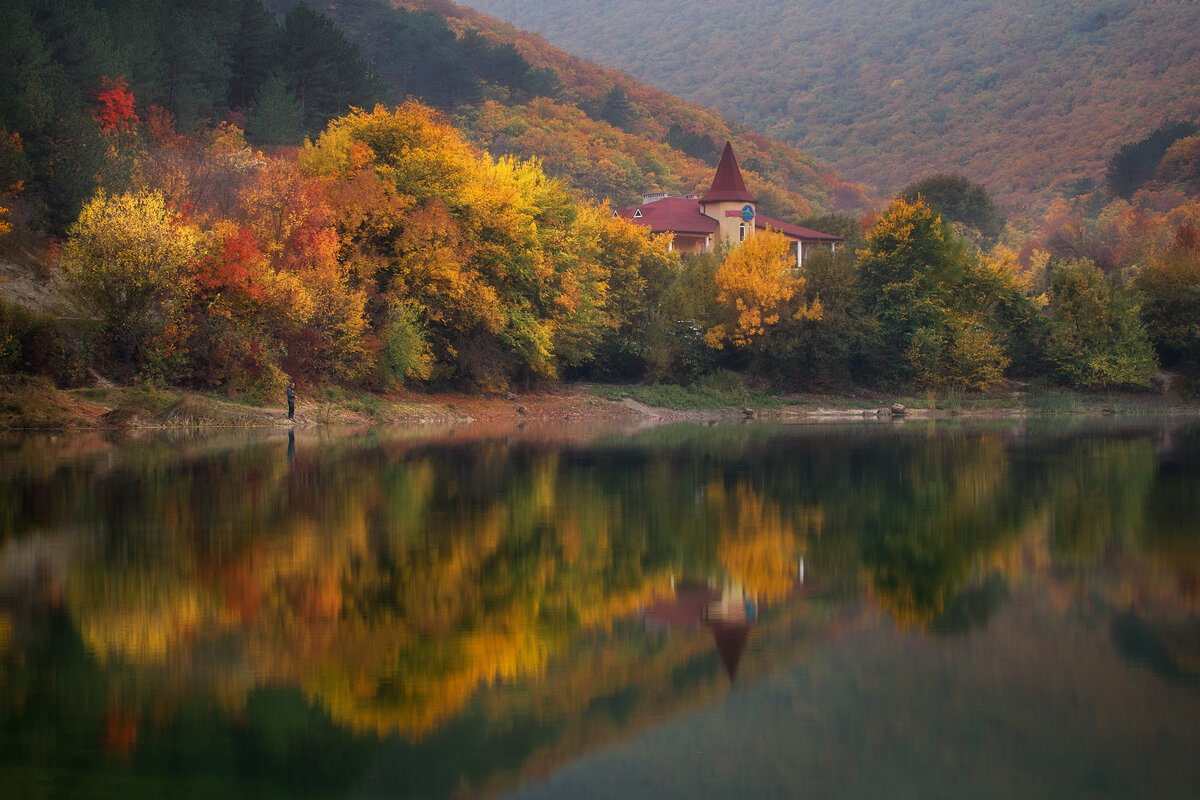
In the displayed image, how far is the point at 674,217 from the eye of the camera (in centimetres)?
9738

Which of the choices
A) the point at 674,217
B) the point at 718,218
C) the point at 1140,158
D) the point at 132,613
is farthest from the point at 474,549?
the point at 1140,158

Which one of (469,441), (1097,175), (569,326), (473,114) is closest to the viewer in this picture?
(469,441)

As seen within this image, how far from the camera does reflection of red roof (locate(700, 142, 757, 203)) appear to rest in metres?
95.2

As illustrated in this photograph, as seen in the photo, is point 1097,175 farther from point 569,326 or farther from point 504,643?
point 504,643

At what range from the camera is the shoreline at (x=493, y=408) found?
37469mm

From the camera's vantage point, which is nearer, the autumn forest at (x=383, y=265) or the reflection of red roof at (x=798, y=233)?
the autumn forest at (x=383, y=265)

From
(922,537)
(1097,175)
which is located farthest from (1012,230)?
(922,537)

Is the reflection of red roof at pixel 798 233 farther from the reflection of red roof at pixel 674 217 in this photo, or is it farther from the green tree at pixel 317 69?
the green tree at pixel 317 69

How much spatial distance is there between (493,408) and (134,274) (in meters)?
20.7

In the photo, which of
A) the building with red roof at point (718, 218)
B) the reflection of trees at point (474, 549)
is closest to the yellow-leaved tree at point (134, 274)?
the reflection of trees at point (474, 549)

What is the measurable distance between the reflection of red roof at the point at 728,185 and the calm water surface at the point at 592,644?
75.9m

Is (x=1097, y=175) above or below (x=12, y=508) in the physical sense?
above

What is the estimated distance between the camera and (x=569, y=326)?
6006 cm

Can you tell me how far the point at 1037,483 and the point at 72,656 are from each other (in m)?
20.8
